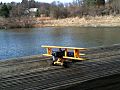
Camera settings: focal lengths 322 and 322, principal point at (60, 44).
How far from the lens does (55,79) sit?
26.4ft

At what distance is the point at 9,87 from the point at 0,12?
71.6 metres

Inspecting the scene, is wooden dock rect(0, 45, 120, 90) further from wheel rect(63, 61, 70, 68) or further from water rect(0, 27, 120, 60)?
water rect(0, 27, 120, 60)

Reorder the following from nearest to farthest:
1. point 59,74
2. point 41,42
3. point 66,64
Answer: point 59,74 < point 66,64 < point 41,42

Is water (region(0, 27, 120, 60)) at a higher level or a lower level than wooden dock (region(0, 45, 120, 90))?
lower

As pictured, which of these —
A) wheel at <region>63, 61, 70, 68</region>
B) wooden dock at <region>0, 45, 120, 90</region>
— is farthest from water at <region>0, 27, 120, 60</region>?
wheel at <region>63, 61, 70, 68</region>

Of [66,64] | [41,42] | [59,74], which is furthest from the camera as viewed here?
[41,42]

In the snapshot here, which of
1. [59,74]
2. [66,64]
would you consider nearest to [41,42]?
[66,64]

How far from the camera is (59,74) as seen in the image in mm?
8344

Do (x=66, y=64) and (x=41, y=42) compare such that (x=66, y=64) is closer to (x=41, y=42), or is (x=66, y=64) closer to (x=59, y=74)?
(x=59, y=74)

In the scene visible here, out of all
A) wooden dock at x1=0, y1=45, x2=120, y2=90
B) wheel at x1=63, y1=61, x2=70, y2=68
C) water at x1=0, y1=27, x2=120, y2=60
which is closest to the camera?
wooden dock at x1=0, y1=45, x2=120, y2=90

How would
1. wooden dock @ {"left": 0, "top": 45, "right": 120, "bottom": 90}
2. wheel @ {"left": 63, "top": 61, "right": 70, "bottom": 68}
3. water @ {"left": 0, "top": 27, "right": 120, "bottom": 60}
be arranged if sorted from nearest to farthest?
wooden dock @ {"left": 0, "top": 45, "right": 120, "bottom": 90}, wheel @ {"left": 63, "top": 61, "right": 70, "bottom": 68}, water @ {"left": 0, "top": 27, "right": 120, "bottom": 60}

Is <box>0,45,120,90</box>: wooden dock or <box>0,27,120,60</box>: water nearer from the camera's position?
<box>0,45,120,90</box>: wooden dock

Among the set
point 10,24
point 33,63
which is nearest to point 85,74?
point 33,63

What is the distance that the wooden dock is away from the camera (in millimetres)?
7727
